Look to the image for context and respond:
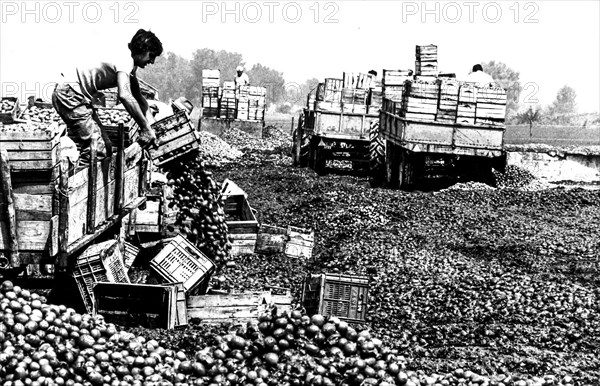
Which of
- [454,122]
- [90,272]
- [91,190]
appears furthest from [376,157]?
[90,272]

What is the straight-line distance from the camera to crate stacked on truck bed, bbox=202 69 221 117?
39.1 m

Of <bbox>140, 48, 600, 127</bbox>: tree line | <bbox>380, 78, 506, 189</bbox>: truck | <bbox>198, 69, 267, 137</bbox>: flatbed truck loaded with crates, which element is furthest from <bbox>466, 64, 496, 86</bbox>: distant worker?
<bbox>140, 48, 600, 127</bbox>: tree line

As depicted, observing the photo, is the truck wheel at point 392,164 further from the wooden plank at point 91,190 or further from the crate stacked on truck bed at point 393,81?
the wooden plank at point 91,190

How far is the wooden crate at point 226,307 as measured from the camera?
29.5 feet

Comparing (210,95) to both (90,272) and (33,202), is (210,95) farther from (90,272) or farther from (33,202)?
(33,202)

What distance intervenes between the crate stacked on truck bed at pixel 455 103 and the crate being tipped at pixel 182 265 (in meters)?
12.1

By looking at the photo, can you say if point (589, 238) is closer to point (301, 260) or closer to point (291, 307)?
point (301, 260)

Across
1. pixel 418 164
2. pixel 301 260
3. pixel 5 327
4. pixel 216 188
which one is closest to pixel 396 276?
pixel 301 260

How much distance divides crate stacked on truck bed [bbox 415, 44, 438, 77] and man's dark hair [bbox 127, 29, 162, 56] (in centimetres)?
1694

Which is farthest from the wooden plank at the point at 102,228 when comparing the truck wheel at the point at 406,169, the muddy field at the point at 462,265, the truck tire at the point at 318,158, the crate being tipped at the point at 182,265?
the truck tire at the point at 318,158

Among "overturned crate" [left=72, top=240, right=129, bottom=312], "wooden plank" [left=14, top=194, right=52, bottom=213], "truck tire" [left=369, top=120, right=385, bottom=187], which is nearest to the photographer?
"wooden plank" [left=14, top=194, right=52, bottom=213]

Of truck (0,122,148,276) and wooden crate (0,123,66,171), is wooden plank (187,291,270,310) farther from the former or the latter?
wooden crate (0,123,66,171)

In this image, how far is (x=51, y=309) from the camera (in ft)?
24.5

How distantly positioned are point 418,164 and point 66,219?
47.6 feet
